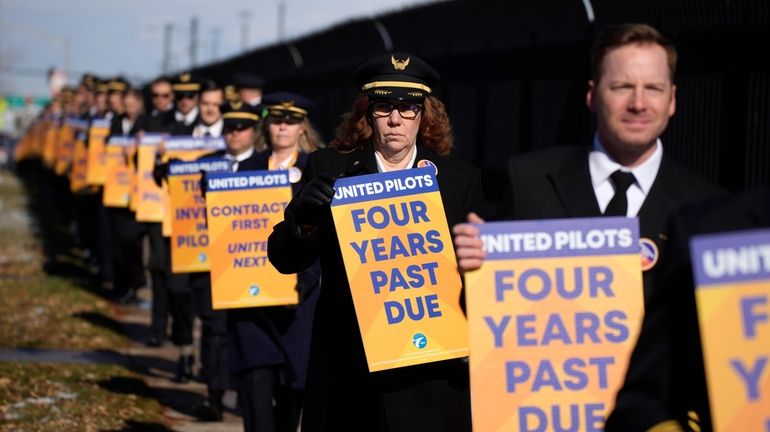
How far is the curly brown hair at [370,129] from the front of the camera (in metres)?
5.86

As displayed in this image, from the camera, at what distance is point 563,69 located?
11375mm

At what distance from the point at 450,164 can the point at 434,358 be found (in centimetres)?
80

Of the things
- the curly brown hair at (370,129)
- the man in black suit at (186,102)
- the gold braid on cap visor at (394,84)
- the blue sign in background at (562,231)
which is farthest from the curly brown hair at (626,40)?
the man in black suit at (186,102)

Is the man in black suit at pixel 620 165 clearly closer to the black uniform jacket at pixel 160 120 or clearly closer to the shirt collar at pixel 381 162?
the shirt collar at pixel 381 162

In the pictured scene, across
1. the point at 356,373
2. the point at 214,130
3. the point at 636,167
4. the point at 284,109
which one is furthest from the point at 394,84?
the point at 214,130

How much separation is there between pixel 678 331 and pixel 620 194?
1116 millimetres

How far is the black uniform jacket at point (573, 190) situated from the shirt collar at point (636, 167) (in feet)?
0.05

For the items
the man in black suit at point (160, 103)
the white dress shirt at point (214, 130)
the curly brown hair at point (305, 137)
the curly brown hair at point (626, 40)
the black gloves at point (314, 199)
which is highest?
the man in black suit at point (160, 103)

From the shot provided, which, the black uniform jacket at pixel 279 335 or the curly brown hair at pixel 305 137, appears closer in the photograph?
the black uniform jacket at pixel 279 335

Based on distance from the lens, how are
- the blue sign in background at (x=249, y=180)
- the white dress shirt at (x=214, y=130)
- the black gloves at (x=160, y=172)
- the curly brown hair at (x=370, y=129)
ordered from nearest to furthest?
the curly brown hair at (x=370, y=129), the blue sign in background at (x=249, y=180), the black gloves at (x=160, y=172), the white dress shirt at (x=214, y=130)

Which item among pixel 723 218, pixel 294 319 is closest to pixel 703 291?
pixel 723 218

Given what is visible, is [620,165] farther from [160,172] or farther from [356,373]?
[160,172]

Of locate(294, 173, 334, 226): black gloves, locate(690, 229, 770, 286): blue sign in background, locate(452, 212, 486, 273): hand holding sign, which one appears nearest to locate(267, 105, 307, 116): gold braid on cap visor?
locate(294, 173, 334, 226): black gloves

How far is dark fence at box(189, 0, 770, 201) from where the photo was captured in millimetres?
8617
